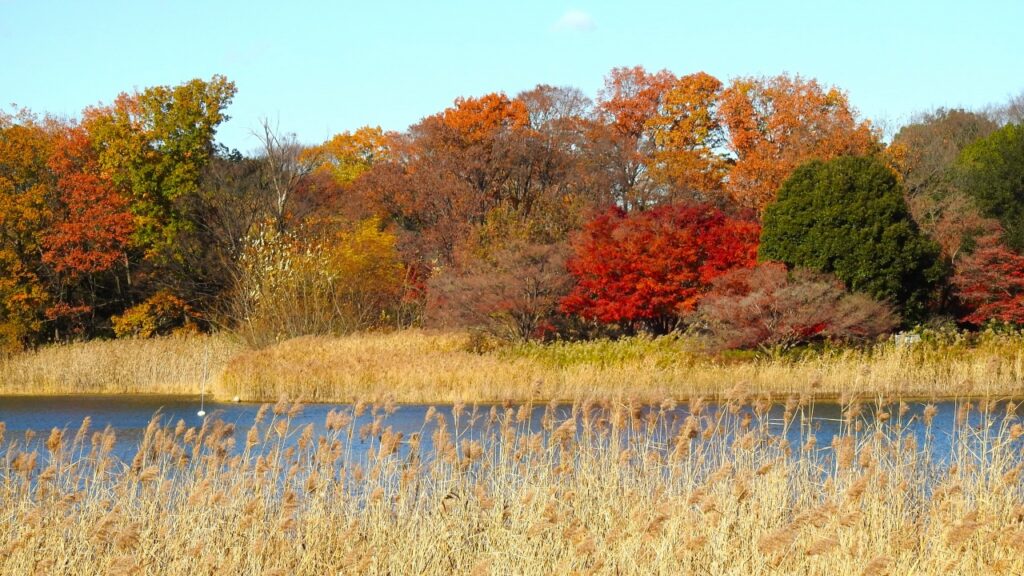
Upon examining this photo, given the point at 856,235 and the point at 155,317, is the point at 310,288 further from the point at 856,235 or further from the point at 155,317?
the point at 856,235

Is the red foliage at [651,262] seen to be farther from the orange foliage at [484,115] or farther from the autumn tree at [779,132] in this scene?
the orange foliage at [484,115]

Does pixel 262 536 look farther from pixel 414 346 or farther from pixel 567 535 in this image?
pixel 414 346

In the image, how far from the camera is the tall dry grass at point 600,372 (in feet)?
67.6

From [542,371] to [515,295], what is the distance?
15.6ft

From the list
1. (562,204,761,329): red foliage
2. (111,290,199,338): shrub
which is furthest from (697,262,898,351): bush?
(111,290,199,338): shrub

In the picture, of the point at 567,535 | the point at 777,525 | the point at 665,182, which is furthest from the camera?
the point at 665,182

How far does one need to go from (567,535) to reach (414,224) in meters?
36.0

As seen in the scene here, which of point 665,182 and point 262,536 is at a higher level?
point 665,182

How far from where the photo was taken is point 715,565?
7.08m

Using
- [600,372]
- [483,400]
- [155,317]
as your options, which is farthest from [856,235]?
[155,317]

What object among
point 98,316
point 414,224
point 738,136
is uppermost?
point 738,136

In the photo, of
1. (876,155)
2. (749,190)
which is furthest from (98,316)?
(876,155)

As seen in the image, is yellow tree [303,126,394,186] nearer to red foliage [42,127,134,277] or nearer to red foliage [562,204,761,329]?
red foliage [42,127,134,277]

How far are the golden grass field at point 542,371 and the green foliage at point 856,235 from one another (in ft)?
7.73
